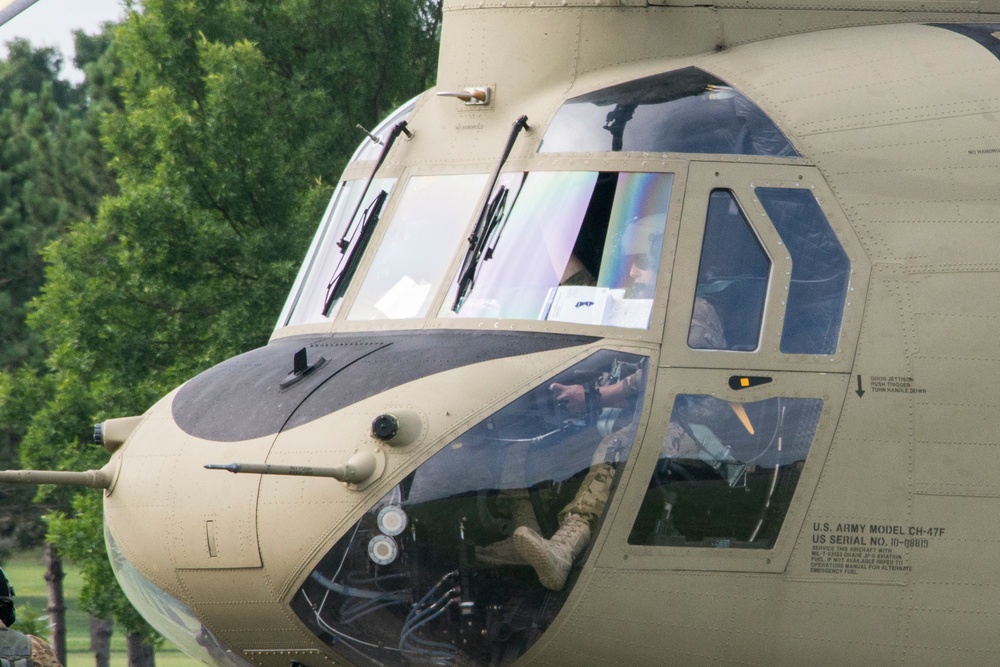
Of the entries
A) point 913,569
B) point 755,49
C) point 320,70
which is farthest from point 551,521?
point 320,70

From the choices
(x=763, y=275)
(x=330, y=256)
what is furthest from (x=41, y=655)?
(x=763, y=275)

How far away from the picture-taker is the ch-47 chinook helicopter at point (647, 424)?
5863 mm

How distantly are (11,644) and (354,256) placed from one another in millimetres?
2219

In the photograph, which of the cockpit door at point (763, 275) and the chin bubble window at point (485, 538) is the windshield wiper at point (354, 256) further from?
the cockpit door at point (763, 275)

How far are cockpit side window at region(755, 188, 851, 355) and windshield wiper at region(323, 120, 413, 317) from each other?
5.97 feet

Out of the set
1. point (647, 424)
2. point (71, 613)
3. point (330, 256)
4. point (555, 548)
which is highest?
point (330, 256)

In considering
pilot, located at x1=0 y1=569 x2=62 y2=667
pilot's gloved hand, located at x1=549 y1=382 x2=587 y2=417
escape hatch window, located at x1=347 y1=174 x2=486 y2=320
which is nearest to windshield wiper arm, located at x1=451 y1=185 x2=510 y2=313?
escape hatch window, located at x1=347 y1=174 x2=486 y2=320

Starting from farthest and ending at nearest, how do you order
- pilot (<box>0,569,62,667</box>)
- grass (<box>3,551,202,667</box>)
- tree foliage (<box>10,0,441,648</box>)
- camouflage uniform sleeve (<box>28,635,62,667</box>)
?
1. grass (<box>3,551,202,667</box>)
2. tree foliage (<box>10,0,441,648</box>)
3. camouflage uniform sleeve (<box>28,635,62,667</box>)
4. pilot (<box>0,569,62,667</box>)

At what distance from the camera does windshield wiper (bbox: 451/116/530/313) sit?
6.44 meters

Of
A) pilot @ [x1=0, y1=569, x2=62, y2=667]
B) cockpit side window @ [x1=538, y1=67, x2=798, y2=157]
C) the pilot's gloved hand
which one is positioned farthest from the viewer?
pilot @ [x1=0, y1=569, x2=62, y2=667]

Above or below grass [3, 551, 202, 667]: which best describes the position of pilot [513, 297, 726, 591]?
above

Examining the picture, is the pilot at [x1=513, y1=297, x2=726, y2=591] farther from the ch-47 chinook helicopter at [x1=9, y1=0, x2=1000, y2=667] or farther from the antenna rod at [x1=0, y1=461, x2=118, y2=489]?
the antenna rod at [x1=0, y1=461, x2=118, y2=489]

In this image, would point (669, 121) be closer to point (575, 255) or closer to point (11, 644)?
point (575, 255)

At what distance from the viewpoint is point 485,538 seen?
5.82 metres
